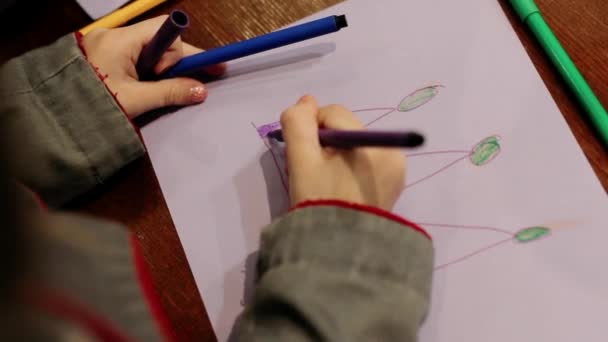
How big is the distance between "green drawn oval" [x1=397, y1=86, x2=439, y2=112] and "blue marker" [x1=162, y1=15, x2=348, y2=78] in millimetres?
86

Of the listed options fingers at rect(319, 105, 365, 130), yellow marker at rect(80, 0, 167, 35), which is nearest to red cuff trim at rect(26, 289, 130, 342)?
fingers at rect(319, 105, 365, 130)

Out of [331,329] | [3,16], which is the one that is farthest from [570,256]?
[3,16]

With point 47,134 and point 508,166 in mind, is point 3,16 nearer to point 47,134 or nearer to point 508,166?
point 47,134

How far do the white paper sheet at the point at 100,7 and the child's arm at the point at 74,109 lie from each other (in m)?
0.06

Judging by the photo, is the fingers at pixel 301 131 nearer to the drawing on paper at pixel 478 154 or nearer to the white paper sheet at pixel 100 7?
the drawing on paper at pixel 478 154

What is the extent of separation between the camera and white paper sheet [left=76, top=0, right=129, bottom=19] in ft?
1.78

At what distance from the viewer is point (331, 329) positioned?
0.35 meters

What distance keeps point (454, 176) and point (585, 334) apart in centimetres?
15

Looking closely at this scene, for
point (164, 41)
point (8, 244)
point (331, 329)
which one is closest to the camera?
point (8, 244)

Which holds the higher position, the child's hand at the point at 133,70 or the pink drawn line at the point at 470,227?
the child's hand at the point at 133,70

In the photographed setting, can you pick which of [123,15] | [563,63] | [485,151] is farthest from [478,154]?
[123,15]

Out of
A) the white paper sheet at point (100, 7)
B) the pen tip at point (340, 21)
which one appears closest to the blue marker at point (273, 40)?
the pen tip at point (340, 21)

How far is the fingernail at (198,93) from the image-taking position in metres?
0.50

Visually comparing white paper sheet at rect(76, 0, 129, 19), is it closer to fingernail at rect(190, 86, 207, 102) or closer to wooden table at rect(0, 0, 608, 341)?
wooden table at rect(0, 0, 608, 341)
